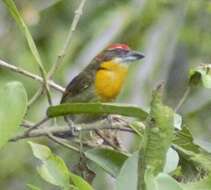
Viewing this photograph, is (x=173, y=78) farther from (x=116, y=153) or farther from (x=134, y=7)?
(x=116, y=153)

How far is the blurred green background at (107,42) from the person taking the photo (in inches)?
138

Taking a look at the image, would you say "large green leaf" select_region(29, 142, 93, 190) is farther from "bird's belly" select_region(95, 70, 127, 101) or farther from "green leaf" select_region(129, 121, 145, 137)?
"bird's belly" select_region(95, 70, 127, 101)

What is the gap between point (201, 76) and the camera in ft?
6.12

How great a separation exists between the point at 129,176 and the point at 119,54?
113 centimetres

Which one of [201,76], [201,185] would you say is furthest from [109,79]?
[201,185]

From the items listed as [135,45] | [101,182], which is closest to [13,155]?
[101,182]

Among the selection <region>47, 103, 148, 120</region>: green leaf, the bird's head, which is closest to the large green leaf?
<region>47, 103, 148, 120</region>: green leaf

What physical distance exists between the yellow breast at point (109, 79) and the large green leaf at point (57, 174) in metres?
0.84

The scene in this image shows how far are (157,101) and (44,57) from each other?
7.49ft

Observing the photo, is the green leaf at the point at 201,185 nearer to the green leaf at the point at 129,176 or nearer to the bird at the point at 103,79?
the green leaf at the point at 129,176

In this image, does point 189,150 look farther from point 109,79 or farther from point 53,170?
point 109,79

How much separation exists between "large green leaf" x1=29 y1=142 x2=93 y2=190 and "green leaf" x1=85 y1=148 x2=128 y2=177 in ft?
0.32

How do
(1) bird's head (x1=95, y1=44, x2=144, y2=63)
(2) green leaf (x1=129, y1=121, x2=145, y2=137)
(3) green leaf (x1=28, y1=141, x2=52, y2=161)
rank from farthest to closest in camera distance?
1. (1) bird's head (x1=95, y1=44, x2=144, y2=63)
2. (2) green leaf (x1=129, y1=121, x2=145, y2=137)
3. (3) green leaf (x1=28, y1=141, x2=52, y2=161)

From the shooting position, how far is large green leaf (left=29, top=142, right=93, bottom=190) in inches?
58.9
